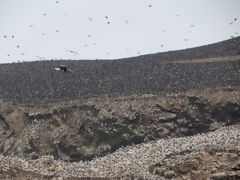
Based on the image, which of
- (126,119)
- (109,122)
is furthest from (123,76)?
(109,122)

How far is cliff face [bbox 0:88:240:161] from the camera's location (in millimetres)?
44375

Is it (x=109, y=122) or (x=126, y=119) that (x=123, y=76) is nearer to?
(x=126, y=119)

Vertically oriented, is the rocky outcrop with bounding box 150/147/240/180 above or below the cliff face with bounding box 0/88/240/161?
below

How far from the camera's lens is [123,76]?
57.3 meters

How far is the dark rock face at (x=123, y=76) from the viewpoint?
52.0m

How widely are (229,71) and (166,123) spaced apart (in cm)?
1429

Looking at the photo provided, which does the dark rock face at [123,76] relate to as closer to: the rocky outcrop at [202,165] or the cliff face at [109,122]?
the cliff face at [109,122]

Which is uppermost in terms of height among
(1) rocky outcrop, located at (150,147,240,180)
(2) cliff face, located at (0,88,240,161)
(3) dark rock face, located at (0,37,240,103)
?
(3) dark rock face, located at (0,37,240,103)

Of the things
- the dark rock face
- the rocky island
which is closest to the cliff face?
the rocky island

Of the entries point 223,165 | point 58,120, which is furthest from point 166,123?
point 223,165

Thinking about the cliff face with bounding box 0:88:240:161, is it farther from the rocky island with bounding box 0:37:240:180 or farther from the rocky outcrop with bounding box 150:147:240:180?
the rocky outcrop with bounding box 150:147:240:180

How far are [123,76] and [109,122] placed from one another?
513 inches

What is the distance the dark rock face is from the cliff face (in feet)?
10.9

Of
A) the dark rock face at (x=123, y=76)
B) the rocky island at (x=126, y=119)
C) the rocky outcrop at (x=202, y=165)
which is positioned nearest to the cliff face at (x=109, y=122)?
the rocky island at (x=126, y=119)
